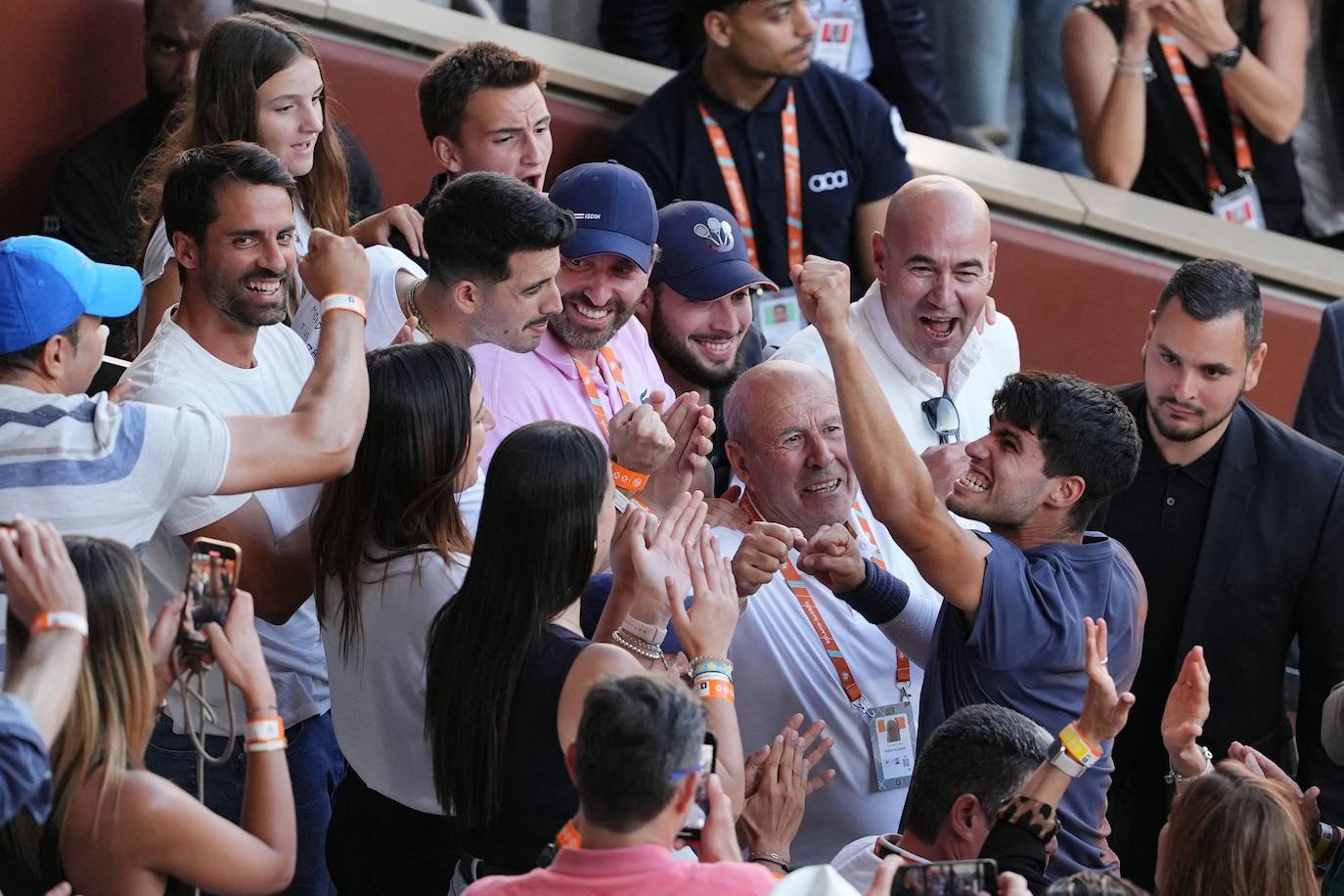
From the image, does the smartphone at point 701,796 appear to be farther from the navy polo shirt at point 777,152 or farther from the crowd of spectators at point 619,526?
the navy polo shirt at point 777,152

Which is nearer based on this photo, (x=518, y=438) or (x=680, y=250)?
(x=518, y=438)

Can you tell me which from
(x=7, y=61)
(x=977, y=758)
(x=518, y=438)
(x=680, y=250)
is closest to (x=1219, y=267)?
→ (x=680, y=250)

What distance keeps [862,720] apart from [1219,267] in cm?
138

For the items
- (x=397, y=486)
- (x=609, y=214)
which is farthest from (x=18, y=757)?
(x=609, y=214)

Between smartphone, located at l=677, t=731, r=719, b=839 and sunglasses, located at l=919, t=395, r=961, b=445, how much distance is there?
5.43 ft

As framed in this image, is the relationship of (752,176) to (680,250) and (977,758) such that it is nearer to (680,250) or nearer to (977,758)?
(680,250)

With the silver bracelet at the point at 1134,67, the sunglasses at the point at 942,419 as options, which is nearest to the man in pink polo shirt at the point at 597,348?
the sunglasses at the point at 942,419

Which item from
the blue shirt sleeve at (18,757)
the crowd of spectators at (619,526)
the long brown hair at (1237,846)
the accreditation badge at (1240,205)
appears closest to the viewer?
the blue shirt sleeve at (18,757)

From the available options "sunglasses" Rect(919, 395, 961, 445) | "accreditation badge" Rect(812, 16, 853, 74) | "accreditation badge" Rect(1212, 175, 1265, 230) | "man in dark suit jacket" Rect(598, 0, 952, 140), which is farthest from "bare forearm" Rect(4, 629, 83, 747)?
"accreditation badge" Rect(1212, 175, 1265, 230)

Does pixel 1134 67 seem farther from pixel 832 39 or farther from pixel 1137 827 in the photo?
pixel 1137 827

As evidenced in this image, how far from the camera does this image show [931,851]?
9.25 feet

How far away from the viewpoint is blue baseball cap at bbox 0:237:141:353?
112 inches

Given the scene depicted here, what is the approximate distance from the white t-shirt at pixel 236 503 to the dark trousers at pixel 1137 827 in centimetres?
183

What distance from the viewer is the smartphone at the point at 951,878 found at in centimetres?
236
